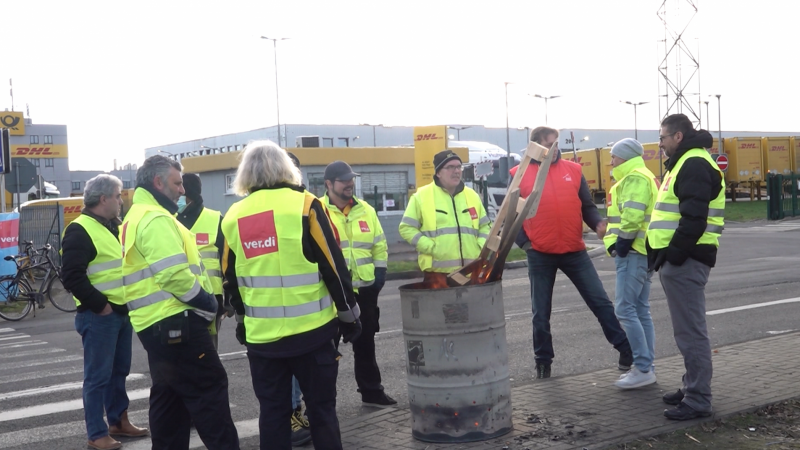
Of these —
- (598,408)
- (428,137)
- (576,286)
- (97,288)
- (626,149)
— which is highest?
(428,137)

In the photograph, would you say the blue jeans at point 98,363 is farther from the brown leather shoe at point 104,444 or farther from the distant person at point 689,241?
the distant person at point 689,241

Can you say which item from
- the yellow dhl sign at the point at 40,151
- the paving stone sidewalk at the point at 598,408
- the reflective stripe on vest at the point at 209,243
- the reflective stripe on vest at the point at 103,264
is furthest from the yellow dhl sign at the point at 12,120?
the paving stone sidewalk at the point at 598,408

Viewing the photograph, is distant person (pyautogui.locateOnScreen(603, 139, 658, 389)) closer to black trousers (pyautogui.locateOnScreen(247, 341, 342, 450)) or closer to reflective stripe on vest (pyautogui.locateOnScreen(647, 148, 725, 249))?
reflective stripe on vest (pyautogui.locateOnScreen(647, 148, 725, 249))

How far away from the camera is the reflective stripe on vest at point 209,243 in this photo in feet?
22.1

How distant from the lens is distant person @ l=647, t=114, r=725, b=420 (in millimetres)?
5676

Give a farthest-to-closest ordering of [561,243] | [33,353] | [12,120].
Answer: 1. [12,120]
2. [33,353]
3. [561,243]

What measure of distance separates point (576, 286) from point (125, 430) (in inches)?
156

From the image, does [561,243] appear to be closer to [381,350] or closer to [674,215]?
[674,215]

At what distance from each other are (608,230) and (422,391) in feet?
8.08

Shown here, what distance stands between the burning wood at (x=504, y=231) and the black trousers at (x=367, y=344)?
3.84ft

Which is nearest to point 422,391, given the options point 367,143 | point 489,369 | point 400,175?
point 489,369

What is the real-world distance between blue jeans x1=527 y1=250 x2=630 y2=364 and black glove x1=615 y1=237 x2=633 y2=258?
475 mm

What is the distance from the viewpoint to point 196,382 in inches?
194

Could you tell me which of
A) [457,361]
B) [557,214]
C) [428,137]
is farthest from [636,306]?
[428,137]
